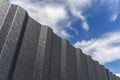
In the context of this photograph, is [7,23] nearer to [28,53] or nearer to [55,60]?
[28,53]

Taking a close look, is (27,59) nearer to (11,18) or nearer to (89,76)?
A: (11,18)

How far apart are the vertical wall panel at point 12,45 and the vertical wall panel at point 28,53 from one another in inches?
3.1

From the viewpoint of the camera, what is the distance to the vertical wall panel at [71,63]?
3.06 metres

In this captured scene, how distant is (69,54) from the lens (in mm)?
3271

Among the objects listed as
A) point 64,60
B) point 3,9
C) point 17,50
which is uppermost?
point 3,9

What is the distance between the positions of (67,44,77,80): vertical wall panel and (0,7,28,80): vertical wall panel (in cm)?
142

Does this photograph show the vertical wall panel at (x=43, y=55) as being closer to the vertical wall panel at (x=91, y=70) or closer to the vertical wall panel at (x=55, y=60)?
the vertical wall panel at (x=55, y=60)

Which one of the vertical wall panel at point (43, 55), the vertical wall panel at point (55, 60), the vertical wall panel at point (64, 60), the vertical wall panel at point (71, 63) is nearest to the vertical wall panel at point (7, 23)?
the vertical wall panel at point (43, 55)

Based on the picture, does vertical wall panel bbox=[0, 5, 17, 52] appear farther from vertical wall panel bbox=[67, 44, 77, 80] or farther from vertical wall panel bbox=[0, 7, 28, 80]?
vertical wall panel bbox=[67, 44, 77, 80]

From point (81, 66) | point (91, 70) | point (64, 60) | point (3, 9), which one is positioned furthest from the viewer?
point (91, 70)

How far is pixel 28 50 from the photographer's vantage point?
2.08 meters

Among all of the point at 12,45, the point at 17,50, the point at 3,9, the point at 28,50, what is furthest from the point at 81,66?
the point at 3,9

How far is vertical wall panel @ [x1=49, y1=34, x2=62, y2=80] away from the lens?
247cm

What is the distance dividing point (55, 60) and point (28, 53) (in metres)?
0.72
